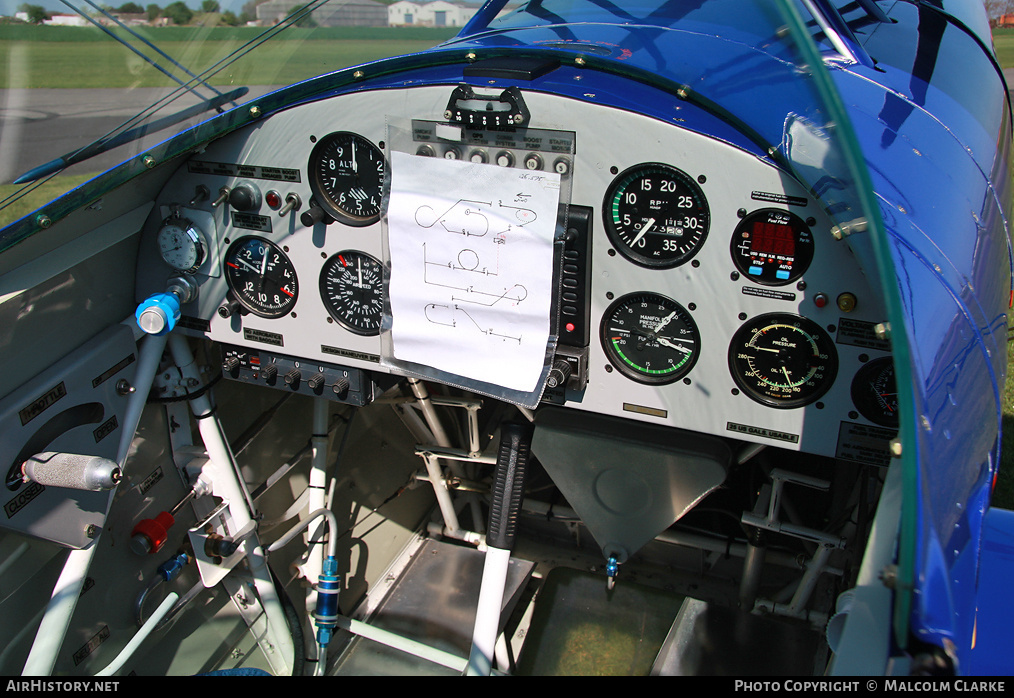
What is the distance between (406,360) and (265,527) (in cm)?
113

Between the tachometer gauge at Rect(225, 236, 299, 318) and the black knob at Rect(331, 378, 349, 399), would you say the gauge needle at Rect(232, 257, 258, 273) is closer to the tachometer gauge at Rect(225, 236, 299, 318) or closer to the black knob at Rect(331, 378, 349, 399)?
the tachometer gauge at Rect(225, 236, 299, 318)

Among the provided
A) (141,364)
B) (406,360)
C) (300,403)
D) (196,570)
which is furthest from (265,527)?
(406,360)

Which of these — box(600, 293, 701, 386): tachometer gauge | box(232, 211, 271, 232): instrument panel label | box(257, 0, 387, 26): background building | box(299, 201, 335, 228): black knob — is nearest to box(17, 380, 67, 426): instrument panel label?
box(232, 211, 271, 232): instrument panel label

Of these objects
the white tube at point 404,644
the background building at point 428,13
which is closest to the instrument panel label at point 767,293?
the background building at point 428,13

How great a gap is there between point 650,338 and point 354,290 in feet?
3.03

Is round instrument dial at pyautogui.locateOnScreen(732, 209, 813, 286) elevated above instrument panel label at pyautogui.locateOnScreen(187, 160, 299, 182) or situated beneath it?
elevated above

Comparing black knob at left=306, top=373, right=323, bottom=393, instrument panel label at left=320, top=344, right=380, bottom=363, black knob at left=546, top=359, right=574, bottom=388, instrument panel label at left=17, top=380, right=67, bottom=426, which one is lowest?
instrument panel label at left=17, top=380, right=67, bottom=426

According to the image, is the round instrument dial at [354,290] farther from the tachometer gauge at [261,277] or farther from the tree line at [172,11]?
the tree line at [172,11]

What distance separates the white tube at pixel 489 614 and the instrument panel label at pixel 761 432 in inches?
33.7

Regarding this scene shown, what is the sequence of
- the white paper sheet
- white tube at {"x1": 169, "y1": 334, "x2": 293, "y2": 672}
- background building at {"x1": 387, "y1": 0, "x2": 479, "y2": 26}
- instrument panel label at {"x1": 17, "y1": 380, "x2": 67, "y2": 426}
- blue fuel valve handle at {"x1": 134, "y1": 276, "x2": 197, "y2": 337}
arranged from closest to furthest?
the white paper sheet < instrument panel label at {"x1": 17, "y1": 380, "x2": 67, "y2": 426} < background building at {"x1": 387, "y1": 0, "x2": 479, "y2": 26} < blue fuel valve handle at {"x1": 134, "y1": 276, "x2": 197, "y2": 337} < white tube at {"x1": 169, "y1": 334, "x2": 293, "y2": 672}

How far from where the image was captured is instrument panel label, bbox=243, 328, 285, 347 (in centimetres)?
250

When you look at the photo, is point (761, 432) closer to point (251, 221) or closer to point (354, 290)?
point (354, 290)

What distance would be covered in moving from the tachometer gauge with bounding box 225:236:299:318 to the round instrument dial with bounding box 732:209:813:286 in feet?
4.52

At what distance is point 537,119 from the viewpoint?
188 cm
